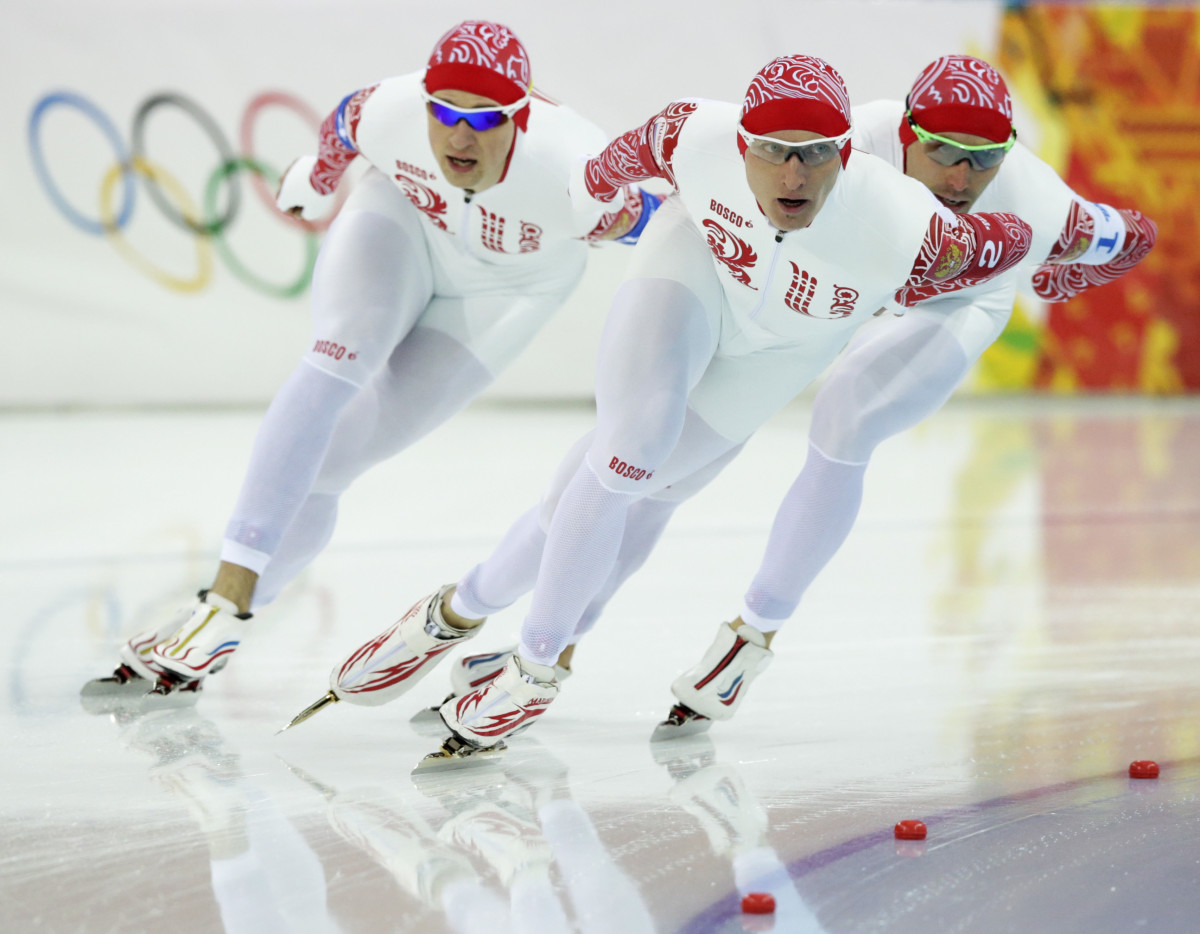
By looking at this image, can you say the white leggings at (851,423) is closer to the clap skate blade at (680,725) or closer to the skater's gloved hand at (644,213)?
the clap skate blade at (680,725)

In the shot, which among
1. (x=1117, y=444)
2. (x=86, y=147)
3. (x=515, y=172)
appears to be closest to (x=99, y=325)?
(x=86, y=147)

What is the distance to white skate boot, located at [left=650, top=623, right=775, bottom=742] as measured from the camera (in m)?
3.03

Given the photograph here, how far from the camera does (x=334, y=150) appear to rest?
3383 mm

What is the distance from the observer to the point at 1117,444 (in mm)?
8422

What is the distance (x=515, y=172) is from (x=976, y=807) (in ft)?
5.34

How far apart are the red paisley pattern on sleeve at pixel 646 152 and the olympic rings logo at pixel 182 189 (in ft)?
21.5

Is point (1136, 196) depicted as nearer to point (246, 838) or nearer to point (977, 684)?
point (977, 684)

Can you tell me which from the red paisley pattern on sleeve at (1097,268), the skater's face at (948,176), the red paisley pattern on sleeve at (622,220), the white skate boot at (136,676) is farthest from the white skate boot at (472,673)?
the red paisley pattern on sleeve at (1097,268)

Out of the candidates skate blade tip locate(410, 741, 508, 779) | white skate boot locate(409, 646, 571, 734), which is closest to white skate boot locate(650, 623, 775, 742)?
white skate boot locate(409, 646, 571, 734)

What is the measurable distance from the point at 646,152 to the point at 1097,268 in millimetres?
1119

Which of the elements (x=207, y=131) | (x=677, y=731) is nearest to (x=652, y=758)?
→ (x=677, y=731)

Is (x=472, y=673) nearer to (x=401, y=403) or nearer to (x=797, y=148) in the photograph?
(x=401, y=403)

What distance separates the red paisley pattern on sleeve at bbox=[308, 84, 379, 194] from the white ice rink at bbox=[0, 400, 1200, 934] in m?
1.14

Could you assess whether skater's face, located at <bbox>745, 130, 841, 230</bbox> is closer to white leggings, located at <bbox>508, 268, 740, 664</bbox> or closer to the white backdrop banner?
white leggings, located at <bbox>508, 268, 740, 664</bbox>
